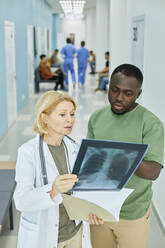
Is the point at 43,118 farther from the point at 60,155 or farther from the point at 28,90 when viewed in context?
the point at 28,90

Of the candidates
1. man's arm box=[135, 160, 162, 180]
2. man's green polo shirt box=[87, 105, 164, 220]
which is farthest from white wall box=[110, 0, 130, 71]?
man's arm box=[135, 160, 162, 180]

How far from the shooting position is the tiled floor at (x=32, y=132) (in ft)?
11.3

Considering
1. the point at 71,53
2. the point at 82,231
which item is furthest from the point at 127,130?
the point at 71,53

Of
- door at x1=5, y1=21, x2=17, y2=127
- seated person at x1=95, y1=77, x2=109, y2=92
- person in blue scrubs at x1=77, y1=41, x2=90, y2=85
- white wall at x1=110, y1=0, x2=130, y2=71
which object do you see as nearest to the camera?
white wall at x1=110, y1=0, x2=130, y2=71

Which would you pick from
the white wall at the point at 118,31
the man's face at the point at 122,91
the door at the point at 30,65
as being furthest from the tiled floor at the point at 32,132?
the man's face at the point at 122,91

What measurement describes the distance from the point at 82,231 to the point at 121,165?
1.58 ft

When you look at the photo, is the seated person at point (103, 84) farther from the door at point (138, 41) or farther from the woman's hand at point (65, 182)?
the woman's hand at point (65, 182)

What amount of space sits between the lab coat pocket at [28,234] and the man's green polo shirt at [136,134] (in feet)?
1.52

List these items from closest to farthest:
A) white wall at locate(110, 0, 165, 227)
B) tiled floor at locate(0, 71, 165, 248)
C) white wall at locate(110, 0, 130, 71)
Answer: tiled floor at locate(0, 71, 165, 248) → white wall at locate(110, 0, 165, 227) → white wall at locate(110, 0, 130, 71)

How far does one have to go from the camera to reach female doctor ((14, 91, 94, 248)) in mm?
1538

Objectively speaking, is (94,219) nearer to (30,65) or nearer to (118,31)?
(118,31)

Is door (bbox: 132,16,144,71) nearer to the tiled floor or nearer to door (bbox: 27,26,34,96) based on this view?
the tiled floor

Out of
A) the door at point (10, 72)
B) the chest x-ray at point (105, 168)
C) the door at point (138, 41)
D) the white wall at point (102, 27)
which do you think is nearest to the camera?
the chest x-ray at point (105, 168)

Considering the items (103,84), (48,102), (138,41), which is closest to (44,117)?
(48,102)
